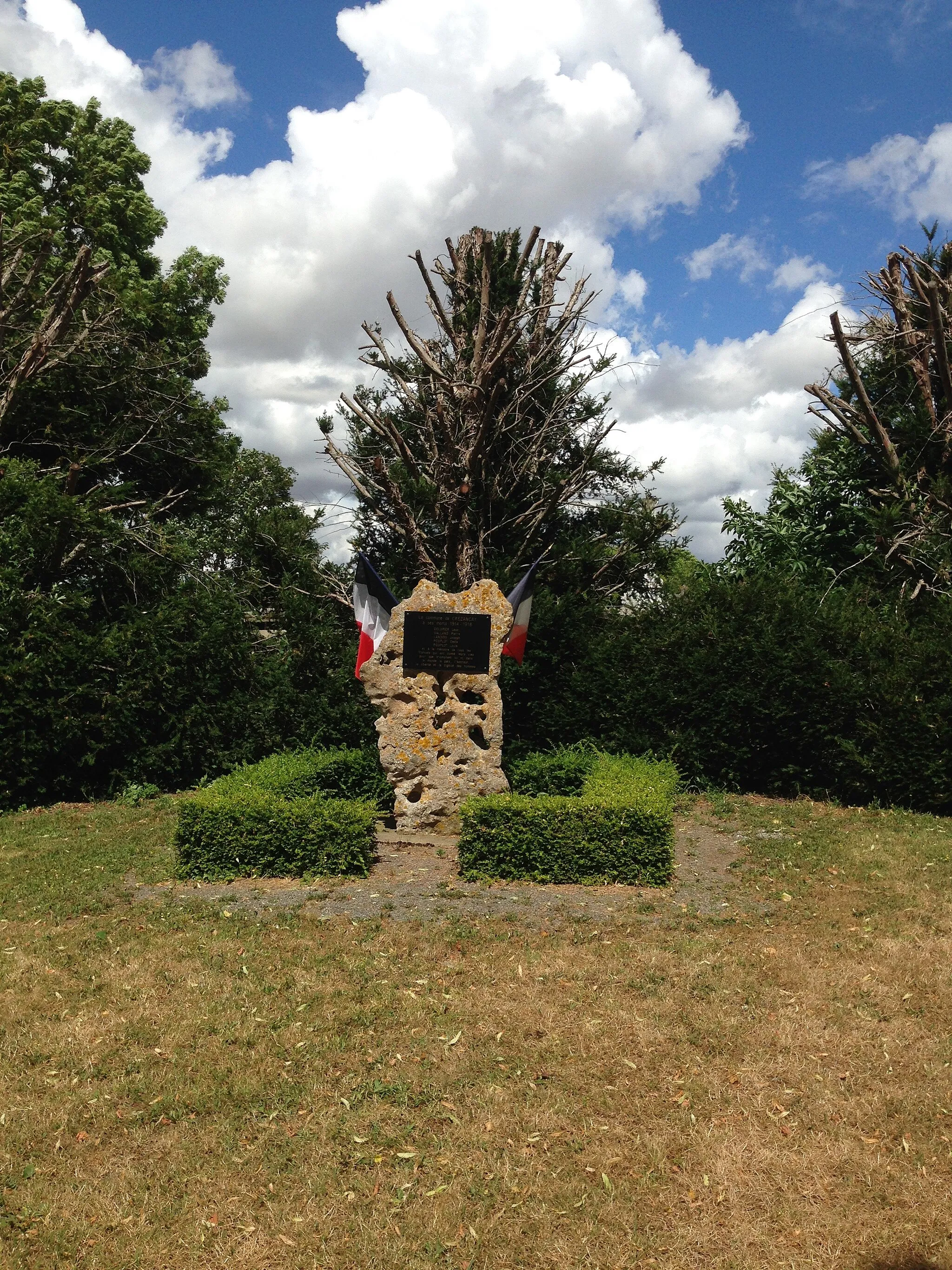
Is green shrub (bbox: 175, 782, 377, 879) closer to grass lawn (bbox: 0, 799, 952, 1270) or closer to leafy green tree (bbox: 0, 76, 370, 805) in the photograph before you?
grass lawn (bbox: 0, 799, 952, 1270)

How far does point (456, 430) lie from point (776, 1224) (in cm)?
1255

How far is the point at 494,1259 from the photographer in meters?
3.60

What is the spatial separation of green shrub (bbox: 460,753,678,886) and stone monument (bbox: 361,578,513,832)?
4.87 ft

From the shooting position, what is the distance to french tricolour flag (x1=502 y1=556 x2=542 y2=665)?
33.5ft

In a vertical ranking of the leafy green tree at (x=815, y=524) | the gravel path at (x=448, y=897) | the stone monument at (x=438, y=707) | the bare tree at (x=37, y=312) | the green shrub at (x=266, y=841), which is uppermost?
the bare tree at (x=37, y=312)

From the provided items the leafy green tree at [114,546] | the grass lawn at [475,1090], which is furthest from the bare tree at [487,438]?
the grass lawn at [475,1090]

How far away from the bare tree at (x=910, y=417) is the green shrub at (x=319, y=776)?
8.95m

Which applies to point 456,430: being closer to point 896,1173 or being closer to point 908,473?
point 908,473

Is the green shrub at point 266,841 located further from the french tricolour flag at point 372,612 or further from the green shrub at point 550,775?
the green shrub at point 550,775

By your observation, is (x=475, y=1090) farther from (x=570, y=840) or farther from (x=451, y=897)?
(x=570, y=840)

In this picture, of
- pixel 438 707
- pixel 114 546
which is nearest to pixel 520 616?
pixel 438 707

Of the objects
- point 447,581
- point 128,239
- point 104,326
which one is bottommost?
point 447,581

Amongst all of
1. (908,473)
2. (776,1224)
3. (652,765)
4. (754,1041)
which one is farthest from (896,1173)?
(908,473)

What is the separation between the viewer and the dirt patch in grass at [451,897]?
7.24 m
